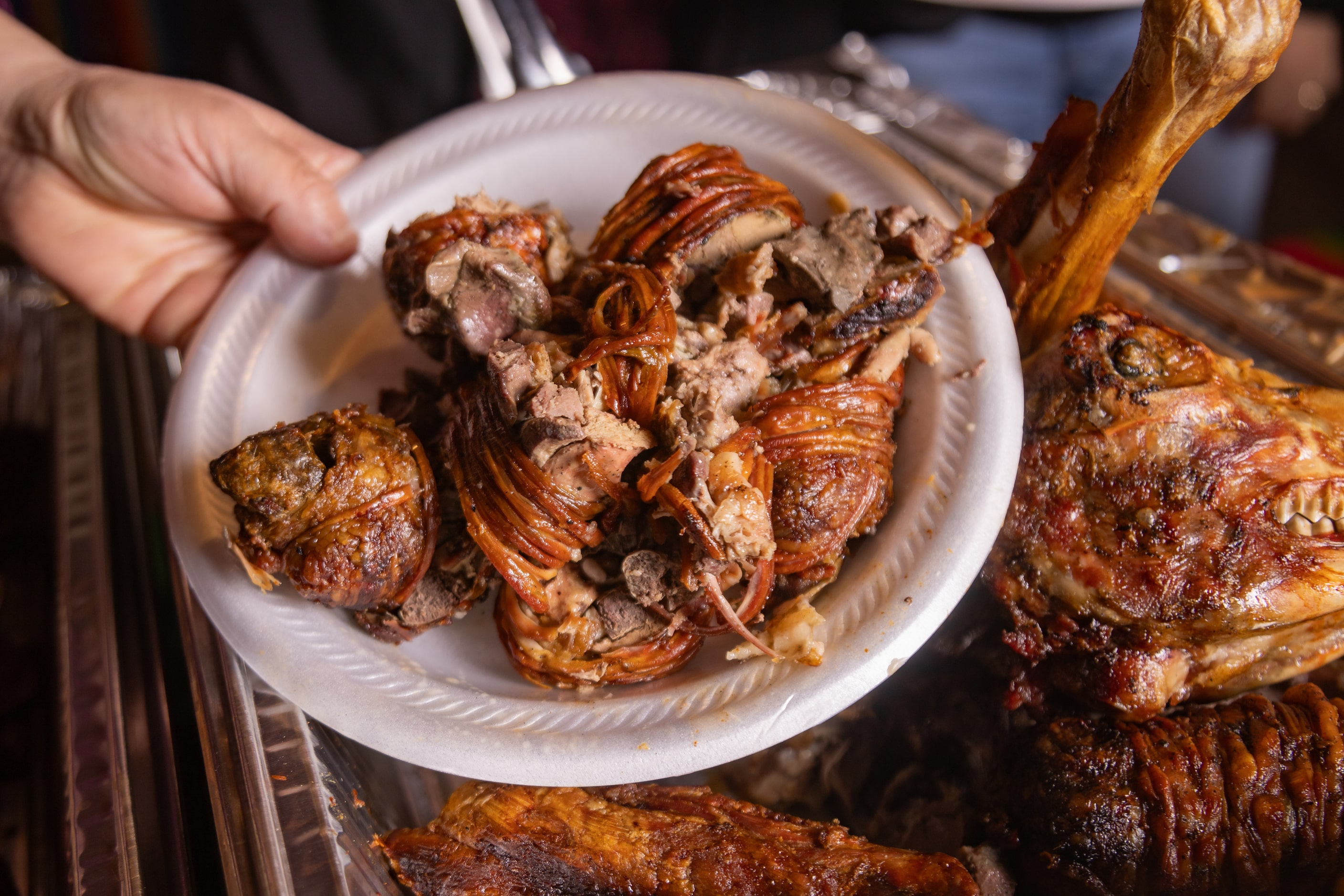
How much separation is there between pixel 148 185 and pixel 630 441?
1658 mm

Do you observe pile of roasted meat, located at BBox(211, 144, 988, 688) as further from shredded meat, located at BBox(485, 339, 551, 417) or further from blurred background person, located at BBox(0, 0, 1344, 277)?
blurred background person, located at BBox(0, 0, 1344, 277)

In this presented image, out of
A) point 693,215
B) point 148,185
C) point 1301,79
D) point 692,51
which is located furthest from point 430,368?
point 1301,79

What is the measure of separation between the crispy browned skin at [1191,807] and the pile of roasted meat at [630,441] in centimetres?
51

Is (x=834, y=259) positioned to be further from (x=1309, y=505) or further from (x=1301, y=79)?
(x=1301, y=79)

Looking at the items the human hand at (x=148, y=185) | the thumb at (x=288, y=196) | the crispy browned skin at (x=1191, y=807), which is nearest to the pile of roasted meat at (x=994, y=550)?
the crispy browned skin at (x=1191, y=807)

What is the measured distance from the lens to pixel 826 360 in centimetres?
139

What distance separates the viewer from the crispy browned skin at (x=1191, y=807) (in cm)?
126

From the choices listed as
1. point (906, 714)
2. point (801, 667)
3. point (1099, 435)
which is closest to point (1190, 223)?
point (1099, 435)

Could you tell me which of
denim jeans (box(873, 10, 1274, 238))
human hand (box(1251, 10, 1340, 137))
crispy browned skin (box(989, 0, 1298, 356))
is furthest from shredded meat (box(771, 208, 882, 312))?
human hand (box(1251, 10, 1340, 137))

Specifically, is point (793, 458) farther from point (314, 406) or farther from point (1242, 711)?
point (314, 406)

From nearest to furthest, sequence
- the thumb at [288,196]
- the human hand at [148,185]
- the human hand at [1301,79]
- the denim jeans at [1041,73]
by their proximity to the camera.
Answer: the thumb at [288,196], the human hand at [148,185], the denim jeans at [1041,73], the human hand at [1301,79]

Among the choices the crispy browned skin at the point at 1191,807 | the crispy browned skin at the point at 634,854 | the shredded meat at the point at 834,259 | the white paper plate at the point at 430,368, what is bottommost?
the crispy browned skin at the point at 634,854

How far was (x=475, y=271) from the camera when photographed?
1396mm

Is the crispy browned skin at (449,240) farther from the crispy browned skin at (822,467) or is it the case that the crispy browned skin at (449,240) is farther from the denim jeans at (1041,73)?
the denim jeans at (1041,73)
